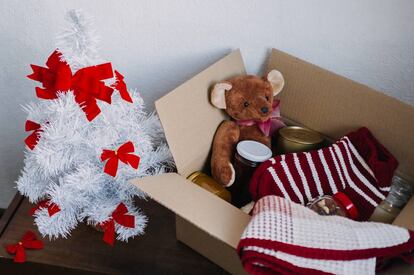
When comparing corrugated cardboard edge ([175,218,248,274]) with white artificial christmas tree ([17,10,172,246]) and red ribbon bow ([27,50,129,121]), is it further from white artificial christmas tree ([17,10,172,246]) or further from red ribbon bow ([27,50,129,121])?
red ribbon bow ([27,50,129,121])

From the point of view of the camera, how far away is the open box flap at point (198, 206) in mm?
605

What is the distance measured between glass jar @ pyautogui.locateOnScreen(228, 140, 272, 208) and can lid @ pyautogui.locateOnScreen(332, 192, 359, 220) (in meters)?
0.14

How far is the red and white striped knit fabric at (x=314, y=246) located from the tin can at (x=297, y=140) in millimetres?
231

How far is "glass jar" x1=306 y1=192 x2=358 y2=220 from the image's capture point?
70 centimetres

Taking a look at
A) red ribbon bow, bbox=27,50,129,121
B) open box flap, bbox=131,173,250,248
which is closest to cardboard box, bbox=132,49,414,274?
open box flap, bbox=131,173,250,248

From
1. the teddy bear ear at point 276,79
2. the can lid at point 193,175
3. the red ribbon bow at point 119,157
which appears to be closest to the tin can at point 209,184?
the can lid at point 193,175

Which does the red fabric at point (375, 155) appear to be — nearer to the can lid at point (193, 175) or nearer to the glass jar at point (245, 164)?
the glass jar at point (245, 164)

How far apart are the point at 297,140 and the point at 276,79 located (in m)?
0.12

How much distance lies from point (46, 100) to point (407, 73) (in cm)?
68

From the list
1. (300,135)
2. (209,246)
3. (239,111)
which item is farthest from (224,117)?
(209,246)

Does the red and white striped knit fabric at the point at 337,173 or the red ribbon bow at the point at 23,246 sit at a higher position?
the red and white striped knit fabric at the point at 337,173

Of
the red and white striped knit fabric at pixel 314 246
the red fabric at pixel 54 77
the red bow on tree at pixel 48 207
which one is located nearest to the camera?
the red and white striped knit fabric at pixel 314 246

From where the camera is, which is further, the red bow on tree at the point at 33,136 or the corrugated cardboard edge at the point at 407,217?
the red bow on tree at the point at 33,136

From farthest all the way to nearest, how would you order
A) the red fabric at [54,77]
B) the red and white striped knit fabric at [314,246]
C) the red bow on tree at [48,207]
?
the red bow on tree at [48,207], the red fabric at [54,77], the red and white striped knit fabric at [314,246]
